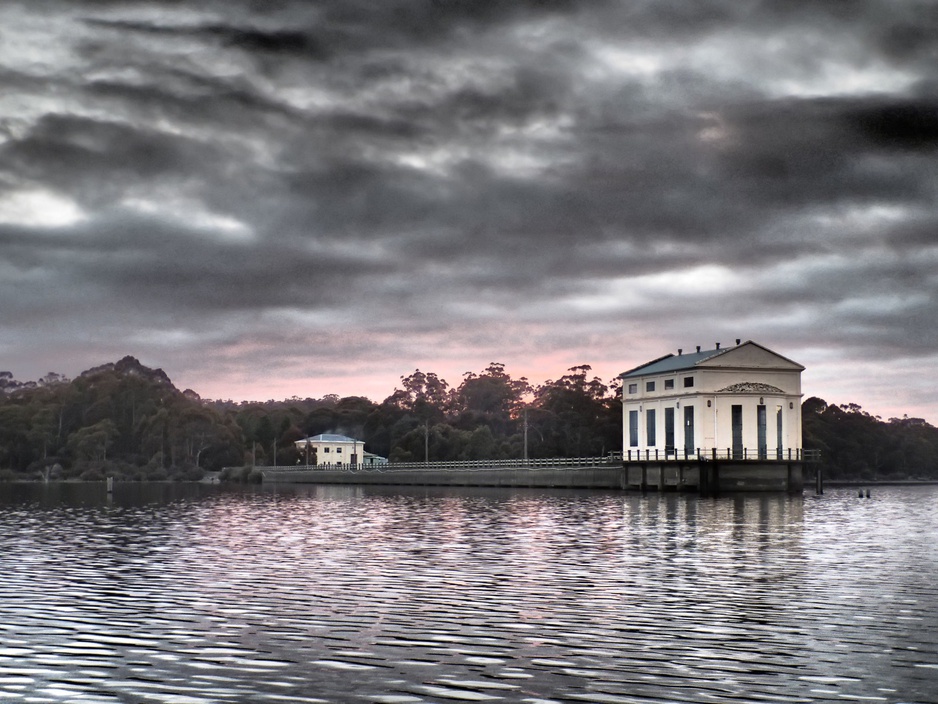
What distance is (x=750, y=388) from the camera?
10156 centimetres

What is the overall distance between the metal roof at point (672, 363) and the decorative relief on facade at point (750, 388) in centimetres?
328

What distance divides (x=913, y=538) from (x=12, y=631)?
34347 mm

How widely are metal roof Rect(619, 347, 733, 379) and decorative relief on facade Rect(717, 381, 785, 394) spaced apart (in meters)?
3.28

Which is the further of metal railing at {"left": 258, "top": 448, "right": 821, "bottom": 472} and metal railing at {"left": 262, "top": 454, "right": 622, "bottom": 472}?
metal railing at {"left": 262, "top": 454, "right": 622, "bottom": 472}

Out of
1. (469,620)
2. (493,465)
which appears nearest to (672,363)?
(493,465)

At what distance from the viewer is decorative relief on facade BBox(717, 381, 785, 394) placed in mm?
100500

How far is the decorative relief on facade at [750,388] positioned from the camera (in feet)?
330

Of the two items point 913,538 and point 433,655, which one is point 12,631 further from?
point 913,538

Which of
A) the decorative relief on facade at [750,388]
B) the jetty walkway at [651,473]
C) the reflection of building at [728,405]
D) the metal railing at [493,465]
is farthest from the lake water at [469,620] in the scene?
the metal railing at [493,465]

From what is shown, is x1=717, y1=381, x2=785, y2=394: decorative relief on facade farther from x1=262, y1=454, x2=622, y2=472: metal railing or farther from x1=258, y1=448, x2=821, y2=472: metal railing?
x1=262, y1=454, x2=622, y2=472: metal railing

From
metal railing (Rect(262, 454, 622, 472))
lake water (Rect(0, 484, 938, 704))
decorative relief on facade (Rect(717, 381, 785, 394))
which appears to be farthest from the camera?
metal railing (Rect(262, 454, 622, 472))

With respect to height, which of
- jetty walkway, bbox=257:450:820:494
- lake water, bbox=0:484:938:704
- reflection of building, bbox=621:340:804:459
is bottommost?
lake water, bbox=0:484:938:704

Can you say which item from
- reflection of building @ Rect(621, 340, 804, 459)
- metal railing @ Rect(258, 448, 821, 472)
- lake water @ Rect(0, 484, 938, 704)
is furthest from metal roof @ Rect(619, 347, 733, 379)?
lake water @ Rect(0, 484, 938, 704)

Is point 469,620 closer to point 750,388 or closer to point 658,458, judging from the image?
point 658,458
